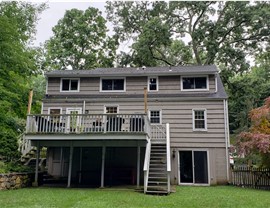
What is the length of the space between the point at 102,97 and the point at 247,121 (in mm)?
15798

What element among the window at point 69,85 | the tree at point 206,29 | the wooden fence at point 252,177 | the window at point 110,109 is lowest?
the wooden fence at point 252,177

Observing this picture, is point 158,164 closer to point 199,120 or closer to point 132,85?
point 199,120

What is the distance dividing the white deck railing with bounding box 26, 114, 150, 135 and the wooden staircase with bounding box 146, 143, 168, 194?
6.07 ft

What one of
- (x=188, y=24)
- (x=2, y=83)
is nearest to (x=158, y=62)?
(x=188, y=24)

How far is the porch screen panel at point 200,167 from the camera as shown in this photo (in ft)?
46.0

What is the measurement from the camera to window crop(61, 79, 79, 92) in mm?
16258

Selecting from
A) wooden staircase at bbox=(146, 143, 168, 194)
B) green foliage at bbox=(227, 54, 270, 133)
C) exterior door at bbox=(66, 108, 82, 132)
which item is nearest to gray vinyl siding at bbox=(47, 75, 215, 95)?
wooden staircase at bbox=(146, 143, 168, 194)

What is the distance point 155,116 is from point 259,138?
5547 mm

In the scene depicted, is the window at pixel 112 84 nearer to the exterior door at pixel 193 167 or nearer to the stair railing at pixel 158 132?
the stair railing at pixel 158 132

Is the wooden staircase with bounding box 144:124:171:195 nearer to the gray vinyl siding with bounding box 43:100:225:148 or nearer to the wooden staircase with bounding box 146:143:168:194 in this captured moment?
the wooden staircase with bounding box 146:143:168:194

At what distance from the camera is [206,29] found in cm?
2509

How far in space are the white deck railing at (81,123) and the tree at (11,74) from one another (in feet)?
4.19

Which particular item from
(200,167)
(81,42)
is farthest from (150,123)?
(81,42)

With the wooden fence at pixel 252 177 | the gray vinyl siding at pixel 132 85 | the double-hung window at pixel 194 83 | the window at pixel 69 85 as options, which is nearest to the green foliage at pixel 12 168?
the gray vinyl siding at pixel 132 85
